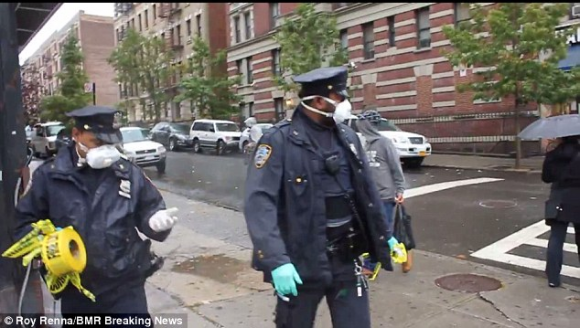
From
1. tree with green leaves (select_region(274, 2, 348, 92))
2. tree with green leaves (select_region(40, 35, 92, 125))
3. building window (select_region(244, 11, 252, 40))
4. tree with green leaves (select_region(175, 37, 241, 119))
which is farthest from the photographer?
building window (select_region(244, 11, 252, 40))

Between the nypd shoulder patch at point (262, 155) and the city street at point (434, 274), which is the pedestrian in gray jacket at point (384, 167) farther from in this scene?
the nypd shoulder patch at point (262, 155)

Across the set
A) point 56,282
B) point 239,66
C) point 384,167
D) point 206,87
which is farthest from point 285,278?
point 239,66

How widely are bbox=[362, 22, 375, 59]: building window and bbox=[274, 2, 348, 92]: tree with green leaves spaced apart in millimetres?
2030

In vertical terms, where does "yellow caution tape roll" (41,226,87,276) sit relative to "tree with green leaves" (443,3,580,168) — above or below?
below

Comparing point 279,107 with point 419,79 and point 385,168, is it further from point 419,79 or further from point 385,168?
point 385,168

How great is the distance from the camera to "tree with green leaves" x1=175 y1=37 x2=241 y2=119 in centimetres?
3478

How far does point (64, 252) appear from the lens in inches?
110

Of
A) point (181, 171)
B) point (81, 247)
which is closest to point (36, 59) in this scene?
point (181, 171)

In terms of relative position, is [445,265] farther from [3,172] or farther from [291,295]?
[3,172]

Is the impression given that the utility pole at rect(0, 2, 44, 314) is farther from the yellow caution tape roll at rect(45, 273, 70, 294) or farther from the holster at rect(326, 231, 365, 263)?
the holster at rect(326, 231, 365, 263)

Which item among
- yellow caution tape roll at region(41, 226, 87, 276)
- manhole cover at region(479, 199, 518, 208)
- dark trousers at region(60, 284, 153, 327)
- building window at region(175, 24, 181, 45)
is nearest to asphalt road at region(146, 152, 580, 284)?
manhole cover at region(479, 199, 518, 208)

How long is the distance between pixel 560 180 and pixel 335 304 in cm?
343

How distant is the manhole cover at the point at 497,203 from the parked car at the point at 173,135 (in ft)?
68.4

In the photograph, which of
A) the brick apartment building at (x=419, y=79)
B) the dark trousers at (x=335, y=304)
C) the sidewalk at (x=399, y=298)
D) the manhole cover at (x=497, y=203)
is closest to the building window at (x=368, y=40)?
the brick apartment building at (x=419, y=79)
